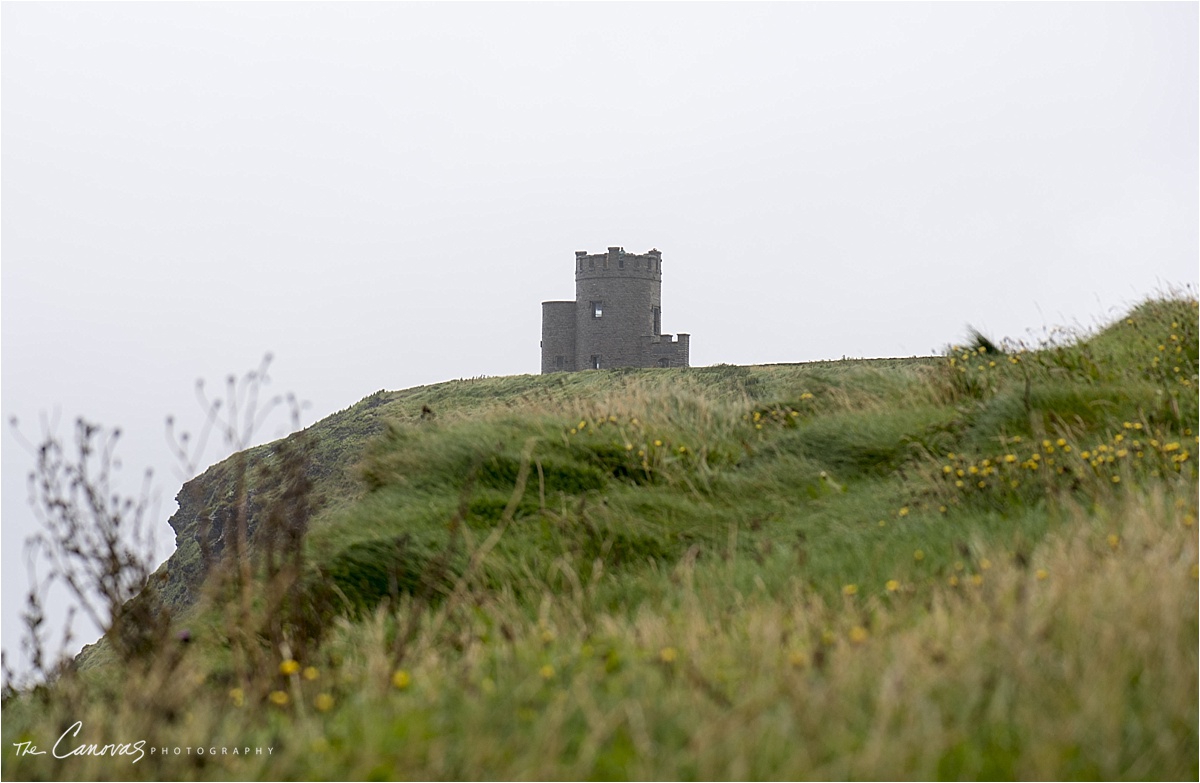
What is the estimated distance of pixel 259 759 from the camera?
372cm

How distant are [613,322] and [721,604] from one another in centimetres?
5363

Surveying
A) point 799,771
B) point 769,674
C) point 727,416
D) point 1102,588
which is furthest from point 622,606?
point 727,416

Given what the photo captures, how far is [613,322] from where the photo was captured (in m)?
59.0


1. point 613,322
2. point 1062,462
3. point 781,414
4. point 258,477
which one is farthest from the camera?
point 613,322

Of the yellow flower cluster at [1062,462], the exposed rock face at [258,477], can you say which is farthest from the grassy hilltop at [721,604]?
the exposed rock face at [258,477]

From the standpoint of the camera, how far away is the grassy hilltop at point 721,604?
11.2 feet

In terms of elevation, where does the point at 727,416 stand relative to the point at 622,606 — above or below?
above

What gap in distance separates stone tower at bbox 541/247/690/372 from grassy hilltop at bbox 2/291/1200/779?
47606mm

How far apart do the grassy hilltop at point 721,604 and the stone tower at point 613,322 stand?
47606 millimetres

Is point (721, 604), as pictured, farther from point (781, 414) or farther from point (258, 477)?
point (258, 477)

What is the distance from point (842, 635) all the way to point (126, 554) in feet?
13.0

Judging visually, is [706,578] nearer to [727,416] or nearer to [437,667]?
[437,667]

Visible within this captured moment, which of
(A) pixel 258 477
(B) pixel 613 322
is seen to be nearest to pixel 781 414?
(A) pixel 258 477

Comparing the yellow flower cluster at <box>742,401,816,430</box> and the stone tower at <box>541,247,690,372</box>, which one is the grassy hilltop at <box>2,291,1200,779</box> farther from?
the stone tower at <box>541,247,690,372</box>
